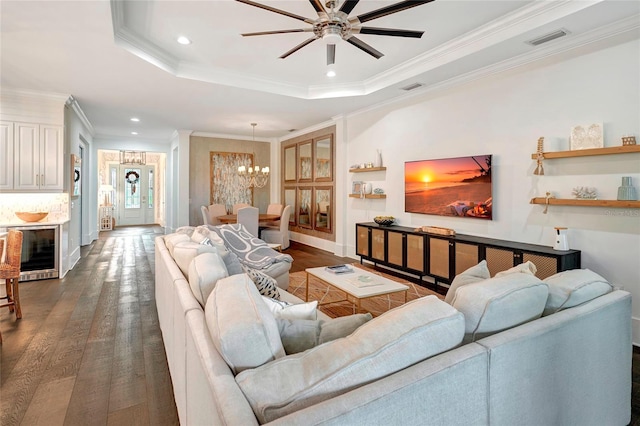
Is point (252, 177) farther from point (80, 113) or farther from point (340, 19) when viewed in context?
point (340, 19)

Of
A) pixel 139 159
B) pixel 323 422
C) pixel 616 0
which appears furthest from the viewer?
pixel 139 159

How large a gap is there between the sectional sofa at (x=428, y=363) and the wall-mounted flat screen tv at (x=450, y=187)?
Answer: 2.66 metres

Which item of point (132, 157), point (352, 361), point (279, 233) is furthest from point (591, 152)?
point (132, 157)

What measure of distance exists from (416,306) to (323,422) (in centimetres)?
55

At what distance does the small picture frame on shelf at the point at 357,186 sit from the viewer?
618 centimetres

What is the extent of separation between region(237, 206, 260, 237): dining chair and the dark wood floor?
76.5 inches

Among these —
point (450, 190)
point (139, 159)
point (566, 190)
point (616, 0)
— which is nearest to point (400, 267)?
point (450, 190)

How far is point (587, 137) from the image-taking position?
3213mm

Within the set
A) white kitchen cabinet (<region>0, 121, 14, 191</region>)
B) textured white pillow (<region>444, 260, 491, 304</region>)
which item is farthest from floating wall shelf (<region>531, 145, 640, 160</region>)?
white kitchen cabinet (<region>0, 121, 14, 191</region>)

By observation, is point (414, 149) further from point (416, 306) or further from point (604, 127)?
point (416, 306)

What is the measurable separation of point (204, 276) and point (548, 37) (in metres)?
3.86

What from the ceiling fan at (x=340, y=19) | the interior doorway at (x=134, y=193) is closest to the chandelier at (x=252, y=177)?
the interior doorway at (x=134, y=193)

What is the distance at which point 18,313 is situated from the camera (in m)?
3.26

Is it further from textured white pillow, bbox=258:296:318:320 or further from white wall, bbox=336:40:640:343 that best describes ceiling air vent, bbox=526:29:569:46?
textured white pillow, bbox=258:296:318:320
